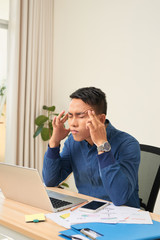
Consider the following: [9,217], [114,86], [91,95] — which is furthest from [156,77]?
[9,217]

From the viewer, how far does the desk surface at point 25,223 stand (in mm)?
1234

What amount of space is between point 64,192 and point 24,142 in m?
2.38

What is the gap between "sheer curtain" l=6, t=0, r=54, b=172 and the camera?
4.03m

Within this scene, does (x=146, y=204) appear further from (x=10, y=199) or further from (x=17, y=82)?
(x=17, y=82)

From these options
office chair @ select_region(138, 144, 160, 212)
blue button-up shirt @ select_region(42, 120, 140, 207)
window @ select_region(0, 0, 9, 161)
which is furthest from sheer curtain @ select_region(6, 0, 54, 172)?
A: office chair @ select_region(138, 144, 160, 212)

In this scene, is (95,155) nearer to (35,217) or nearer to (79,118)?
(79,118)

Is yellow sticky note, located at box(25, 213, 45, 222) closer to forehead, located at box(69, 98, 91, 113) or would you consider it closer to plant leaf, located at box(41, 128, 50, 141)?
forehead, located at box(69, 98, 91, 113)

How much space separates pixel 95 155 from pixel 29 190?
1.51 feet

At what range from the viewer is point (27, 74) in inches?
163

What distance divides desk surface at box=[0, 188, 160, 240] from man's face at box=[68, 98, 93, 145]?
1.55 feet

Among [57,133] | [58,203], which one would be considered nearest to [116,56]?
[57,133]

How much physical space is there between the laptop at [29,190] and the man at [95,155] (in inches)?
7.1

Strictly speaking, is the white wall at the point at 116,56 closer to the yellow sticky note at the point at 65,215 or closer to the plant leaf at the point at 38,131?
the plant leaf at the point at 38,131

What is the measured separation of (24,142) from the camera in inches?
165
